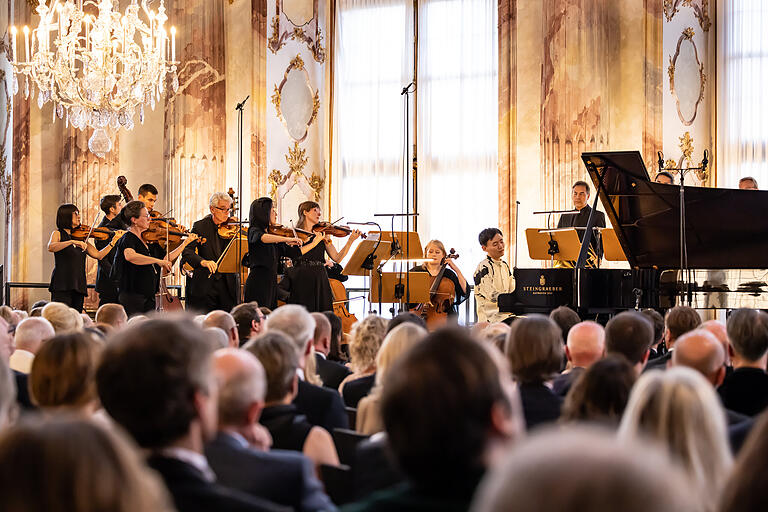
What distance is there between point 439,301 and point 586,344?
5366 mm

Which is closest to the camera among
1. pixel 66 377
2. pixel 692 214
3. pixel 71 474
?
pixel 71 474

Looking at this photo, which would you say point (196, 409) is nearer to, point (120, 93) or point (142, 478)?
point (142, 478)

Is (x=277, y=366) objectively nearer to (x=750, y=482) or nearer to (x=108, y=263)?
(x=750, y=482)

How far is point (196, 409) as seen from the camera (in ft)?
6.74

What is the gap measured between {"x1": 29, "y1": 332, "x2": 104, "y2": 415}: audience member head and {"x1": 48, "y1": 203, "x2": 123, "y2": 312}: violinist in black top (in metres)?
6.82

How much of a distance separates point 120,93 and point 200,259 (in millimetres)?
2494

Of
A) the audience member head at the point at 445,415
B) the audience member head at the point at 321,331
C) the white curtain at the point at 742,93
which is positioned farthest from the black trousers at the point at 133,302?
the audience member head at the point at 445,415

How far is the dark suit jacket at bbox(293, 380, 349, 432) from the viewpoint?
366cm

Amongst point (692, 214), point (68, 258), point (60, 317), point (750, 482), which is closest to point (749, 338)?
point (750, 482)

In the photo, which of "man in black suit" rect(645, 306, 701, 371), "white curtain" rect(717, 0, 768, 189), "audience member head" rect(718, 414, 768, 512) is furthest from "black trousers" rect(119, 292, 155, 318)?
"audience member head" rect(718, 414, 768, 512)

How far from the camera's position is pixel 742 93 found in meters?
11.9

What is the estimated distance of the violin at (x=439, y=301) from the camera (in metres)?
9.50

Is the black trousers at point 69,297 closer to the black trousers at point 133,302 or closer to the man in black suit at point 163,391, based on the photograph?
the black trousers at point 133,302

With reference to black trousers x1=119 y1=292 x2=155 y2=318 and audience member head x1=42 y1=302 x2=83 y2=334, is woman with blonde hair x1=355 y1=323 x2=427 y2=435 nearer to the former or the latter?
audience member head x1=42 y1=302 x2=83 y2=334
